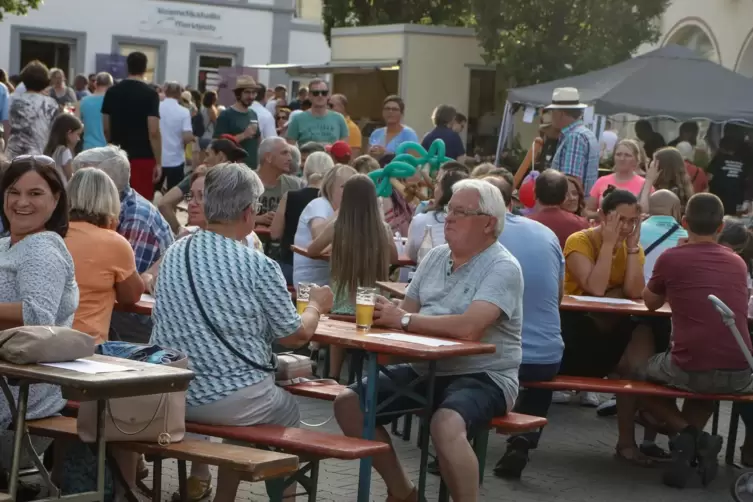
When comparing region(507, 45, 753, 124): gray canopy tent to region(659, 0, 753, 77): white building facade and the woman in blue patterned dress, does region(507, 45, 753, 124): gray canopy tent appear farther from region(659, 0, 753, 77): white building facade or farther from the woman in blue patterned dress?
the woman in blue patterned dress

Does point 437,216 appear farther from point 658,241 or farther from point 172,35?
point 172,35

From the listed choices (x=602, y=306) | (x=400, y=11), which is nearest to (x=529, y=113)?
(x=602, y=306)

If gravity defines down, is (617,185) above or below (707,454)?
above

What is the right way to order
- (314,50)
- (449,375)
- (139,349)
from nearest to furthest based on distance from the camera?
1. (139,349)
2. (449,375)
3. (314,50)

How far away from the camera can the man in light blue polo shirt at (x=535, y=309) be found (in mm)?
7078

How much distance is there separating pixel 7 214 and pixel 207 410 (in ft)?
3.53

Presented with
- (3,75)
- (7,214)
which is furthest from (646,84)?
(7,214)

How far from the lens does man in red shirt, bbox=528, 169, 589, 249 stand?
8352 millimetres

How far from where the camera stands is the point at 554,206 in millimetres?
8508

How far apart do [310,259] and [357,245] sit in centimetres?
100

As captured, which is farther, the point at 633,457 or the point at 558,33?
the point at 558,33

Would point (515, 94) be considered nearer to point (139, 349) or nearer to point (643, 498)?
point (643, 498)

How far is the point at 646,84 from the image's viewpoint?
55.5 feet

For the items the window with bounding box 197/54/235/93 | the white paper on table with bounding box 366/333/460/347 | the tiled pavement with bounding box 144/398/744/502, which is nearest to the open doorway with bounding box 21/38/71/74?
the window with bounding box 197/54/235/93
